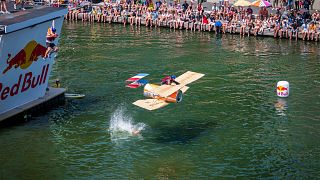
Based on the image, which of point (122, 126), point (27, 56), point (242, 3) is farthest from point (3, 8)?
point (242, 3)

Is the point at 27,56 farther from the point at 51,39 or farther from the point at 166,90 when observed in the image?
the point at 166,90

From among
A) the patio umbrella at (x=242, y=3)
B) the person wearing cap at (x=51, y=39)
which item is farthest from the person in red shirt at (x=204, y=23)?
the person wearing cap at (x=51, y=39)

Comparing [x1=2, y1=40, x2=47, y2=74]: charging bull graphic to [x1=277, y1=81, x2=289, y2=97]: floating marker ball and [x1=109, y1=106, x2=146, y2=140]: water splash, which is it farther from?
[x1=277, y1=81, x2=289, y2=97]: floating marker ball

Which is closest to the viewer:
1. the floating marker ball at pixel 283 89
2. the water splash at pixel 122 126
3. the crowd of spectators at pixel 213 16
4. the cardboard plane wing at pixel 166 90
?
the cardboard plane wing at pixel 166 90

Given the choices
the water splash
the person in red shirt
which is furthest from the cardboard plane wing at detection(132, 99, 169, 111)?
the person in red shirt

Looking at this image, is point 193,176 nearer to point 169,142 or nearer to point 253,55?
point 169,142

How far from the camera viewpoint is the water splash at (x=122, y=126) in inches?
1763

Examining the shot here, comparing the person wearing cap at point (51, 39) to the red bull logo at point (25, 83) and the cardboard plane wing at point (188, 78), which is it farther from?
the cardboard plane wing at point (188, 78)

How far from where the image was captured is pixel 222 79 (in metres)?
59.0

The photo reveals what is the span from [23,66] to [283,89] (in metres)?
19.3

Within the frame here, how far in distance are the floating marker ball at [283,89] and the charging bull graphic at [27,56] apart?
17.5m

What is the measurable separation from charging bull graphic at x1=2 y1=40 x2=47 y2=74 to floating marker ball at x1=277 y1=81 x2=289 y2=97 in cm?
1751

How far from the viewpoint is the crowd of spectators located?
3041 inches

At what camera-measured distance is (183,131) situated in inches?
1789
